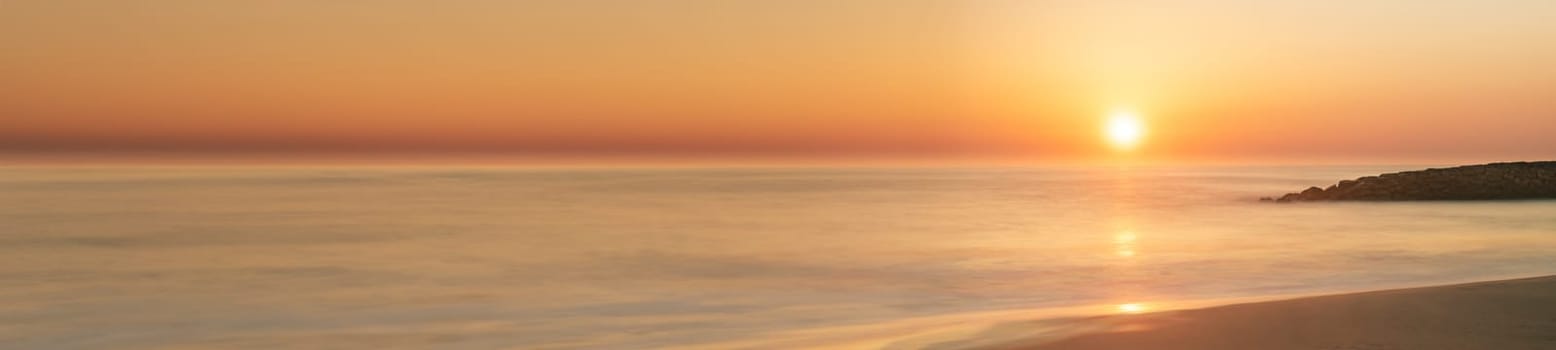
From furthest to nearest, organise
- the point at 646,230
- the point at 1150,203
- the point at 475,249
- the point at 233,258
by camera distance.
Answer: the point at 1150,203 < the point at 646,230 < the point at 475,249 < the point at 233,258

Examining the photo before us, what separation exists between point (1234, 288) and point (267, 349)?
756 centimetres

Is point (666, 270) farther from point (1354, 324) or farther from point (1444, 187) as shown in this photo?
point (1444, 187)

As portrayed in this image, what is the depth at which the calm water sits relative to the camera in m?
8.13

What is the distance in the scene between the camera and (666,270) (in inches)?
482

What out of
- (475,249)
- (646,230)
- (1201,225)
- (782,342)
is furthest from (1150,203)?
(782,342)

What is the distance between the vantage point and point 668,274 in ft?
38.5

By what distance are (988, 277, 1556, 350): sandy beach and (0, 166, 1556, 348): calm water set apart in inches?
66.1

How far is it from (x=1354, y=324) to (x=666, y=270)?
726 centimetres

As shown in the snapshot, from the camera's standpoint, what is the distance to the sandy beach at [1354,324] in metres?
5.69

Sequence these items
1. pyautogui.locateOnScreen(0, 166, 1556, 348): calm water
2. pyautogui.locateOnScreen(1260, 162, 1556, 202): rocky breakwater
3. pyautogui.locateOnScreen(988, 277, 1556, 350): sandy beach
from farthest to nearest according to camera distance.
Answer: pyautogui.locateOnScreen(1260, 162, 1556, 202): rocky breakwater → pyautogui.locateOnScreen(0, 166, 1556, 348): calm water → pyautogui.locateOnScreen(988, 277, 1556, 350): sandy beach

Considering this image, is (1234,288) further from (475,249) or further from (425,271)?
(475,249)

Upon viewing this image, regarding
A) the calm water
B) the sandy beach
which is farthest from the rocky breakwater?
the sandy beach

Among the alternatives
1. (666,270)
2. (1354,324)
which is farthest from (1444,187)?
(1354,324)

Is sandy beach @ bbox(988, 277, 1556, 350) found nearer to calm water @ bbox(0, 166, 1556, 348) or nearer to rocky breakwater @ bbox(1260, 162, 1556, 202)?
calm water @ bbox(0, 166, 1556, 348)
